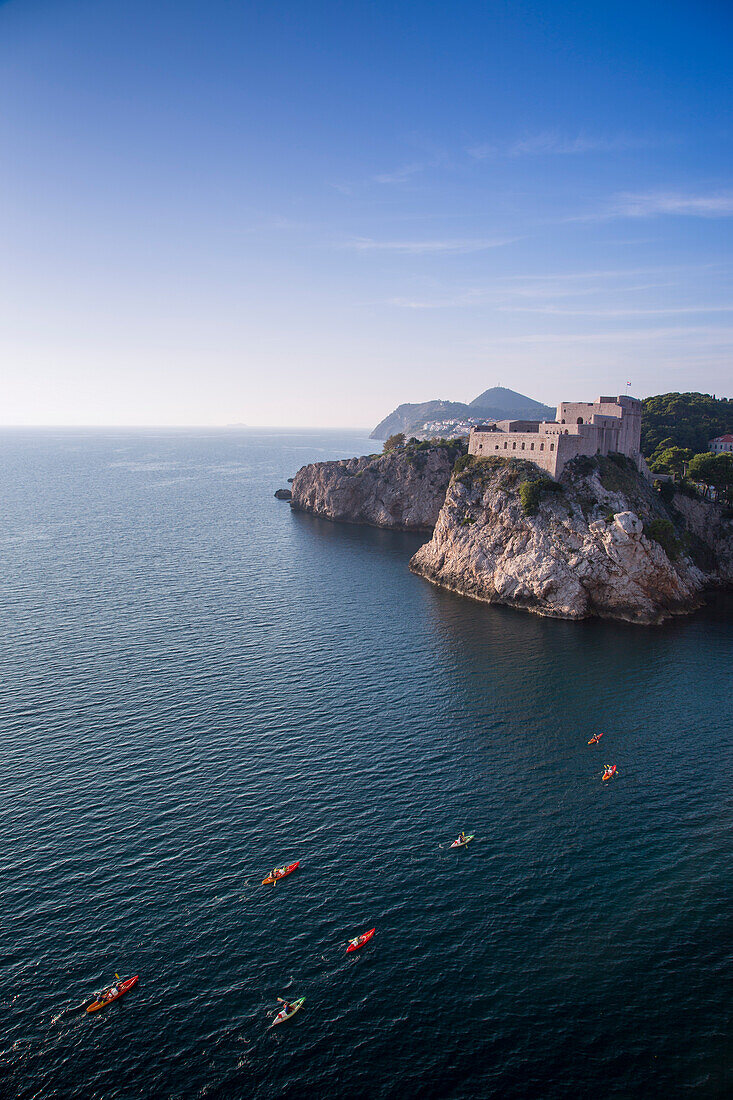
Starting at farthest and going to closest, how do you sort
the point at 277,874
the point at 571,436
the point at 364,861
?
the point at 571,436 < the point at 364,861 < the point at 277,874

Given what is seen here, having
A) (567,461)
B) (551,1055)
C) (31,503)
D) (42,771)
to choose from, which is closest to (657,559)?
(567,461)

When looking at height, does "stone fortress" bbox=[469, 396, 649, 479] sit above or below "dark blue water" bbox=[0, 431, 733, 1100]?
above

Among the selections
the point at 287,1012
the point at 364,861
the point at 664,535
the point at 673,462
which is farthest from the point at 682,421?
the point at 287,1012

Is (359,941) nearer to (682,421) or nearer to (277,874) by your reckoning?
(277,874)

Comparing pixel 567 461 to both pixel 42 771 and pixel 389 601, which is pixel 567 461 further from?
pixel 42 771

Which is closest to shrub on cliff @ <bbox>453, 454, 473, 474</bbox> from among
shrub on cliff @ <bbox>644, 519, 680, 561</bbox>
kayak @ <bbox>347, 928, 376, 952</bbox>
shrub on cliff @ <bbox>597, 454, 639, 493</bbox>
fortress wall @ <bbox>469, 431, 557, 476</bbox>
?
fortress wall @ <bbox>469, 431, 557, 476</bbox>

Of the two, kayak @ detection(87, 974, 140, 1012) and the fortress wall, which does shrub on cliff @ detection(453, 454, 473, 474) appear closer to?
the fortress wall
